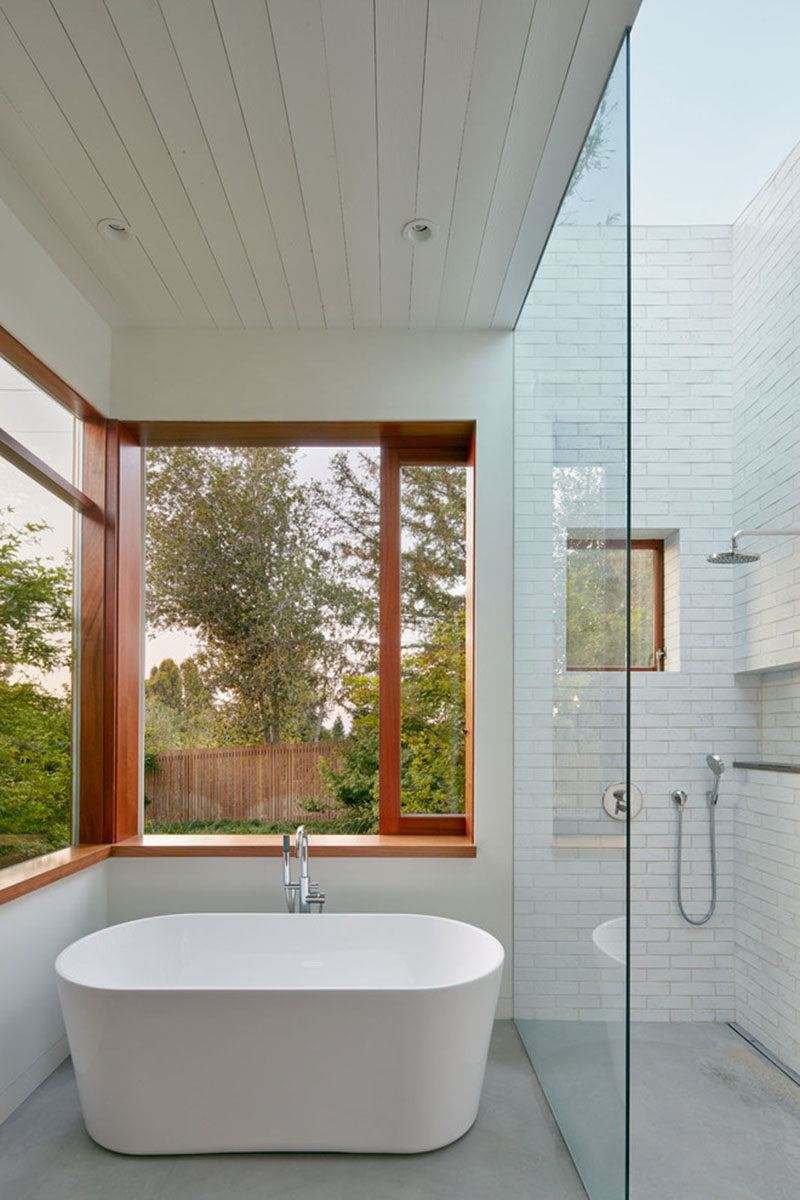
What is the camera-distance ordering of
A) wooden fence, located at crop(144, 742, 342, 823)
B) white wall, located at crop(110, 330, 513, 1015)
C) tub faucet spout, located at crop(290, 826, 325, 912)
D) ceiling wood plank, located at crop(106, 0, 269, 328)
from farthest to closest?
wooden fence, located at crop(144, 742, 342, 823) → white wall, located at crop(110, 330, 513, 1015) → tub faucet spout, located at crop(290, 826, 325, 912) → ceiling wood plank, located at crop(106, 0, 269, 328)

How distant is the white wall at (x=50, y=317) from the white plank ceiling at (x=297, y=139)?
6cm

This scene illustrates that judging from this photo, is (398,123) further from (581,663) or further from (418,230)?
(581,663)

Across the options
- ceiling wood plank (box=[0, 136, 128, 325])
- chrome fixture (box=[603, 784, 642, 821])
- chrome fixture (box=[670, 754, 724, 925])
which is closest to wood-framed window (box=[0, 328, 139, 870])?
ceiling wood plank (box=[0, 136, 128, 325])

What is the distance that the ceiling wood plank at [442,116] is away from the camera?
2117 mm

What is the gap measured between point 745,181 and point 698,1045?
311 cm

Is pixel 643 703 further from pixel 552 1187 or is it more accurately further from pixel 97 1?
pixel 97 1

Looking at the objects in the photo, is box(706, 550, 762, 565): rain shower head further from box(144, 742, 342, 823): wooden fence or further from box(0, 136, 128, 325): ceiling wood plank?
box(0, 136, 128, 325): ceiling wood plank

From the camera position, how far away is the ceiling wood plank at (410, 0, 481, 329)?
2.12 meters

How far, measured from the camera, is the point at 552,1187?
7.96ft

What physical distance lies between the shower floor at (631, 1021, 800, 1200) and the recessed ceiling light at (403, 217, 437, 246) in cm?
293

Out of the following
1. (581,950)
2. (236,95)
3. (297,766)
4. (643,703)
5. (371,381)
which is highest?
(236,95)

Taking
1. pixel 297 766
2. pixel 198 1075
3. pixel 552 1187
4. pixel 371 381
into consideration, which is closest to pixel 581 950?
pixel 552 1187

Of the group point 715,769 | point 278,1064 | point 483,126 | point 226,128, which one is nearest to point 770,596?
point 715,769

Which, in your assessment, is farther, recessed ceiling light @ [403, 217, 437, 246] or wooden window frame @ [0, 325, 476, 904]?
wooden window frame @ [0, 325, 476, 904]
